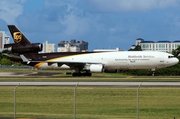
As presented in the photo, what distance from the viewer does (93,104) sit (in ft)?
94.1

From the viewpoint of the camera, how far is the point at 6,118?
23.9m

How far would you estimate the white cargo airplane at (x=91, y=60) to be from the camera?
215 feet

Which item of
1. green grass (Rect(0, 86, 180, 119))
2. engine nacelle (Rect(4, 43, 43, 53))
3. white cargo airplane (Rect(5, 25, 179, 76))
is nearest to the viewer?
green grass (Rect(0, 86, 180, 119))

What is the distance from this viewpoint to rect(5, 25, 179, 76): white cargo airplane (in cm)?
6562

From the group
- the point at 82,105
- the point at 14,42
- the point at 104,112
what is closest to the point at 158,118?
the point at 104,112

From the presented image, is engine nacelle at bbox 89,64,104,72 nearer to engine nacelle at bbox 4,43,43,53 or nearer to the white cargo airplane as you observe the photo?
the white cargo airplane

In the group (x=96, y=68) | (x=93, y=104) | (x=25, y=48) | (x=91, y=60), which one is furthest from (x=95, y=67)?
(x=93, y=104)

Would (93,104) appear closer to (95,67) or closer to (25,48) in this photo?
(95,67)

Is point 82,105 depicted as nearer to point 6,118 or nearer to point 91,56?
point 6,118

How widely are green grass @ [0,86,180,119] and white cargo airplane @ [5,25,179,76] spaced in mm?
28668

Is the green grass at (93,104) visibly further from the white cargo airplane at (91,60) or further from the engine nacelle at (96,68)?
the white cargo airplane at (91,60)

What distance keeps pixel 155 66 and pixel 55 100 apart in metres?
37.6

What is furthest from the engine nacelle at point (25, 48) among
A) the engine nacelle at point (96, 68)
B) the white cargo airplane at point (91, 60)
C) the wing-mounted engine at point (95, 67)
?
the engine nacelle at point (96, 68)

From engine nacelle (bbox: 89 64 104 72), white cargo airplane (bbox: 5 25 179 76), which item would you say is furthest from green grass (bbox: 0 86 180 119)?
white cargo airplane (bbox: 5 25 179 76)
